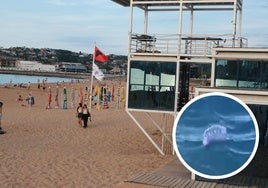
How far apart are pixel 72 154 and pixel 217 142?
6.67 metres

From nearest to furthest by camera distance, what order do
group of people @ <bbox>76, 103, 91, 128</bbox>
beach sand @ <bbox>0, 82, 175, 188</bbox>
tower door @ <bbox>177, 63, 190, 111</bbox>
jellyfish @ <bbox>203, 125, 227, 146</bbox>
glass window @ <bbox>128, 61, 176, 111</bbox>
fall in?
1. jellyfish @ <bbox>203, 125, 227, 146</bbox>
2. beach sand @ <bbox>0, 82, 175, 188</bbox>
3. glass window @ <bbox>128, 61, 176, 111</bbox>
4. tower door @ <bbox>177, 63, 190, 111</bbox>
5. group of people @ <bbox>76, 103, 91, 128</bbox>

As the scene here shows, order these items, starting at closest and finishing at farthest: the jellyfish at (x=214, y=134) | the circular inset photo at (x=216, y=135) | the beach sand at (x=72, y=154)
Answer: the circular inset photo at (x=216, y=135) < the jellyfish at (x=214, y=134) < the beach sand at (x=72, y=154)

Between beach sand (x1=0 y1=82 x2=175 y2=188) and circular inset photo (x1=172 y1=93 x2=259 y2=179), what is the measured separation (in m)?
1.77

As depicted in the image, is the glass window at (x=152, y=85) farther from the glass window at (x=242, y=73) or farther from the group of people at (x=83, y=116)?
the group of people at (x=83, y=116)

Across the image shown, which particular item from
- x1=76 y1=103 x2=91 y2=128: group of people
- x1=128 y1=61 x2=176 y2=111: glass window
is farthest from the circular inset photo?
x1=76 y1=103 x2=91 y2=128: group of people

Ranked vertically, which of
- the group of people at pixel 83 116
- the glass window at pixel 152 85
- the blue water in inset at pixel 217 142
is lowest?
the group of people at pixel 83 116

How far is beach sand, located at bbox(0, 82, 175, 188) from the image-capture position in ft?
39.6

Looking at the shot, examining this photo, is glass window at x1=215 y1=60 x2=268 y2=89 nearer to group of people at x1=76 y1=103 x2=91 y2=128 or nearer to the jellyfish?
the jellyfish

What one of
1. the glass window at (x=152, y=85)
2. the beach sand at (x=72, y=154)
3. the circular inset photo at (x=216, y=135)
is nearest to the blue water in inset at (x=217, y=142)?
the circular inset photo at (x=216, y=135)

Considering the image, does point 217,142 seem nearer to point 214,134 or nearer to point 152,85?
point 214,134

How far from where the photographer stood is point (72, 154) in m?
16.0

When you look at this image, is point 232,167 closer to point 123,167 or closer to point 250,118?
point 250,118

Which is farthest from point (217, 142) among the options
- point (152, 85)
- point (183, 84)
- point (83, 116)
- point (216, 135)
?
point (83, 116)

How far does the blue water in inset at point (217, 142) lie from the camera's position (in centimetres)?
1070
